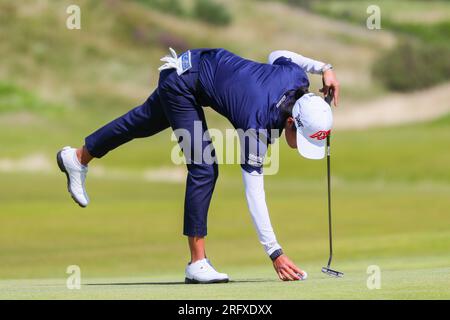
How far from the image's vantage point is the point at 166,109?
7.94 m

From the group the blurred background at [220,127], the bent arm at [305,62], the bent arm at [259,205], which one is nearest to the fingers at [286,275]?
the bent arm at [259,205]

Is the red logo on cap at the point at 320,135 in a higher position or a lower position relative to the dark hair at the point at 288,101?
lower

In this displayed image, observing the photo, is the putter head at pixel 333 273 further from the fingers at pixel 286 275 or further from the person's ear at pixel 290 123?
the person's ear at pixel 290 123

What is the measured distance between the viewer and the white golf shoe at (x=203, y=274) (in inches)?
302

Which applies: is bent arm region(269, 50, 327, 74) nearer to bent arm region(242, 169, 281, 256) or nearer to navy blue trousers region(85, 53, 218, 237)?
navy blue trousers region(85, 53, 218, 237)

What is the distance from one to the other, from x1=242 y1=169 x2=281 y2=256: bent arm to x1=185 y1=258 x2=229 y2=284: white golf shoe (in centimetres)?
55

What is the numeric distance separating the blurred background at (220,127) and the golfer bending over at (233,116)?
6.44 feet

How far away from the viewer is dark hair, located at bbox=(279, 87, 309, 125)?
716 cm

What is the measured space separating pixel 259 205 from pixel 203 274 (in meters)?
0.80

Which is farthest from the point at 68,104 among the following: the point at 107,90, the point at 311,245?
the point at 311,245
